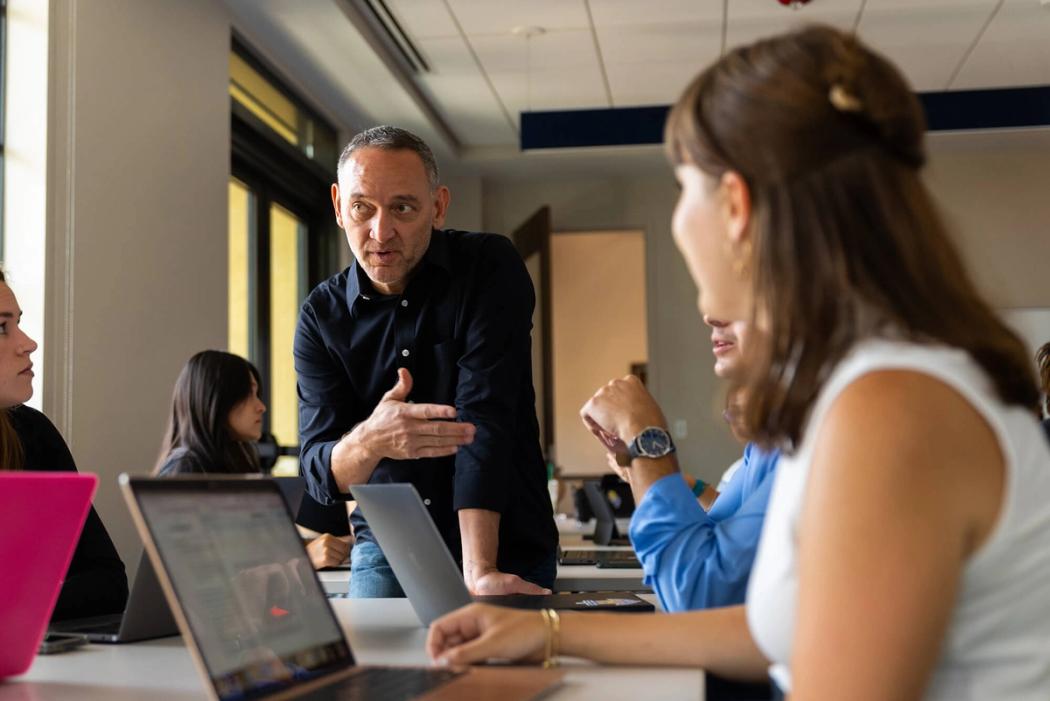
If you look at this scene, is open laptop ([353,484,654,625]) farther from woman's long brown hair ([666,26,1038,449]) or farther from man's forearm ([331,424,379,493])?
woman's long brown hair ([666,26,1038,449])

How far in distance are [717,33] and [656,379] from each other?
297cm

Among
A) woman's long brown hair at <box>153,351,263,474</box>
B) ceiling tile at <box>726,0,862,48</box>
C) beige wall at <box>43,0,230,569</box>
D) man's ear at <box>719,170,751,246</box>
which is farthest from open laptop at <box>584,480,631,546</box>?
man's ear at <box>719,170,751,246</box>

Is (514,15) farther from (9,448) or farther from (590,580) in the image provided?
(9,448)

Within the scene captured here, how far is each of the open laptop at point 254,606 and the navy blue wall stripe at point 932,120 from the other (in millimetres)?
5492

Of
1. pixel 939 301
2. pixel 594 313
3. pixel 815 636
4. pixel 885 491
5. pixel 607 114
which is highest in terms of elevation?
pixel 607 114

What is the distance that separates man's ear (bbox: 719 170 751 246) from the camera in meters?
0.96

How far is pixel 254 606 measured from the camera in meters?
1.14

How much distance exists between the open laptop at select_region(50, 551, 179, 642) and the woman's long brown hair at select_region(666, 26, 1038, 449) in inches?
35.1

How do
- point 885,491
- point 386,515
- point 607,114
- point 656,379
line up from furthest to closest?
point 656,379 → point 607,114 → point 386,515 → point 885,491

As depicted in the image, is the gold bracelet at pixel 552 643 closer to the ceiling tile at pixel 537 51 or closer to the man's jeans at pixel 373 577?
the man's jeans at pixel 373 577

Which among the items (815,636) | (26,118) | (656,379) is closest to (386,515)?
(815,636)

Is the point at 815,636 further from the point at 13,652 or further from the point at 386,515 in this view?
the point at 13,652

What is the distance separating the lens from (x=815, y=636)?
33.3 inches

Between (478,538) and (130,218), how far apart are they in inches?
106
